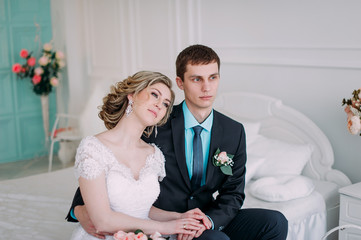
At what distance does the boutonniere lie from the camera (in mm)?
2381

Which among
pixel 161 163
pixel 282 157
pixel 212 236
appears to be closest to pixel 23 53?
pixel 282 157

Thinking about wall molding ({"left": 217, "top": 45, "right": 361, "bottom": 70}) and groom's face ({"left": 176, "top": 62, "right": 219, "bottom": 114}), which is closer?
groom's face ({"left": 176, "top": 62, "right": 219, "bottom": 114})

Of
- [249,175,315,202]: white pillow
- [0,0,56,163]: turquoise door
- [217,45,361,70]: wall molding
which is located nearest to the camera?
[249,175,315,202]: white pillow

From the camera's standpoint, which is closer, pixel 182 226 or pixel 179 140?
pixel 182 226

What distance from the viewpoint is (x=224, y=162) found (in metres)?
2.38

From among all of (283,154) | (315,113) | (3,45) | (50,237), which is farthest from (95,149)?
(3,45)

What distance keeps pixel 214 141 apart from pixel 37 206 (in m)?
1.35

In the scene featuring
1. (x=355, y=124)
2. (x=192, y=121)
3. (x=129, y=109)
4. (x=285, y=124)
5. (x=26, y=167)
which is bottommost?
(x=26, y=167)

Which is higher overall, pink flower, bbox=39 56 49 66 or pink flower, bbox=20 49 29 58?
pink flower, bbox=20 49 29 58

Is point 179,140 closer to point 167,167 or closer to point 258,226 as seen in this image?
point 167,167

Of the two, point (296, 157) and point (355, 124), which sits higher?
point (355, 124)

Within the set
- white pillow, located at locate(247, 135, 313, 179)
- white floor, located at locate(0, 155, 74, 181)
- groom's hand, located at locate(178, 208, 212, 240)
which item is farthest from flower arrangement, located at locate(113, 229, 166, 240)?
white floor, located at locate(0, 155, 74, 181)

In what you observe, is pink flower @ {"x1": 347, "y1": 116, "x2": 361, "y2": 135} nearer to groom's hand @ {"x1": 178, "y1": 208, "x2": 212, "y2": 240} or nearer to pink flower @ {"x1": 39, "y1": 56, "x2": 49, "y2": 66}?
groom's hand @ {"x1": 178, "y1": 208, "x2": 212, "y2": 240}

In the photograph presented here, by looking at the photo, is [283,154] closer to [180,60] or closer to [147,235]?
[180,60]
